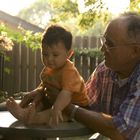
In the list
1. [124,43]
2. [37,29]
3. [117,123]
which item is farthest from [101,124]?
[37,29]

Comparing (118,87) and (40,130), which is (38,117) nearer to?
(40,130)

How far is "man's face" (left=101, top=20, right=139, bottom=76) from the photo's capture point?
9.01ft

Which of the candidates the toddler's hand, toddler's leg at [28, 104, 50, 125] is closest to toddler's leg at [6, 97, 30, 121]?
toddler's leg at [28, 104, 50, 125]

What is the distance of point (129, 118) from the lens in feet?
8.54

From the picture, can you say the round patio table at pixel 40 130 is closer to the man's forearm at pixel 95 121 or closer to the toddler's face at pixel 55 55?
the man's forearm at pixel 95 121

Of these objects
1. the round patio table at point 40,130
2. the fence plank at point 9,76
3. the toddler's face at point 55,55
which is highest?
the toddler's face at point 55,55

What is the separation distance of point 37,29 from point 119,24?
15174mm

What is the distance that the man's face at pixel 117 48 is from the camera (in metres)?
2.75

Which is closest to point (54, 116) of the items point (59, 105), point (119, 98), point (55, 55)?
point (59, 105)

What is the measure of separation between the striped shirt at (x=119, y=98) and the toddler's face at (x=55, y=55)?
38 centimetres

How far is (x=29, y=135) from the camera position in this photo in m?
2.48

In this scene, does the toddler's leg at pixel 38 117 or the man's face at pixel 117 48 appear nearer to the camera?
the toddler's leg at pixel 38 117

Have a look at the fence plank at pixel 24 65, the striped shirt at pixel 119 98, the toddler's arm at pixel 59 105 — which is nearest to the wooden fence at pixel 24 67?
the fence plank at pixel 24 65

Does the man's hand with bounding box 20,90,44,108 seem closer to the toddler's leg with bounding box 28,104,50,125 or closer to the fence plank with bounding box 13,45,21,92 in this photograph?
the toddler's leg with bounding box 28,104,50,125
